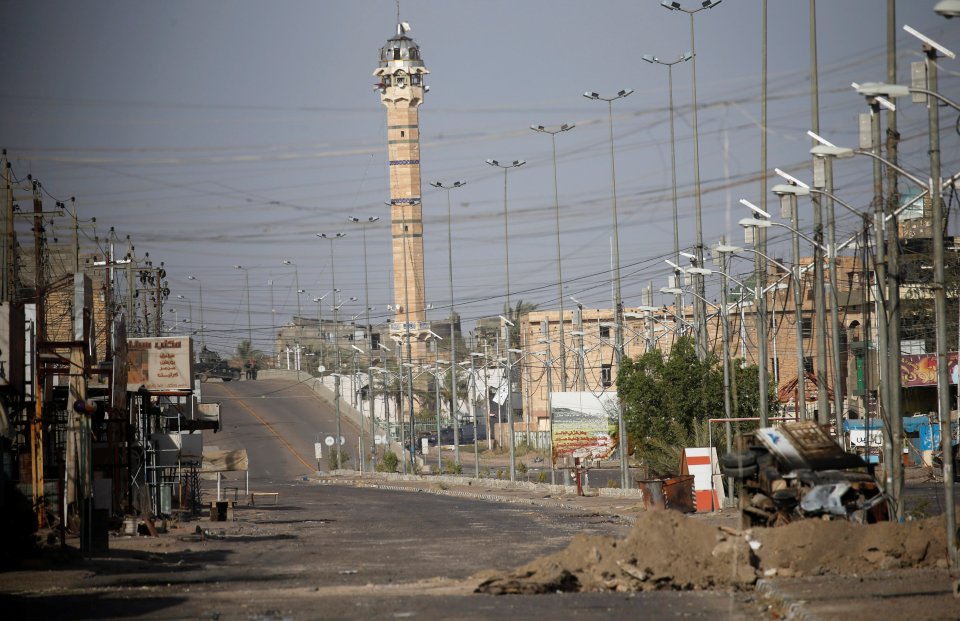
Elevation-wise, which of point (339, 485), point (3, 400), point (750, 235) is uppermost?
point (750, 235)

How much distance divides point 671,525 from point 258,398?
105 metres

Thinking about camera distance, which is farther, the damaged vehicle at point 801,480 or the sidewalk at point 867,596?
the damaged vehicle at point 801,480

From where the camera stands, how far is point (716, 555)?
20.5 meters

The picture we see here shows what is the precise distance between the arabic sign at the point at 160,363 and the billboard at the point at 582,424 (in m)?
25.1

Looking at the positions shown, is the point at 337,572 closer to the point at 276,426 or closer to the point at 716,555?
the point at 716,555

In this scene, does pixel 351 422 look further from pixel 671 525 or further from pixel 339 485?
pixel 671 525

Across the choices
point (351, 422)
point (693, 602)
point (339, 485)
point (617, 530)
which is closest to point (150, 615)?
point (693, 602)

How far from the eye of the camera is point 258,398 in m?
123

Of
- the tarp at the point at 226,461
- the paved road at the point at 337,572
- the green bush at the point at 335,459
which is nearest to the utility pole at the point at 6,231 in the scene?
the paved road at the point at 337,572

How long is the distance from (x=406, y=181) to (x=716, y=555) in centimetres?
12798

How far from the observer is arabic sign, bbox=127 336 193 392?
4375 cm

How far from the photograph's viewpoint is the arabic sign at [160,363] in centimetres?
4375

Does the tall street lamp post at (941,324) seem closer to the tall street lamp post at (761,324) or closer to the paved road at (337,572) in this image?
the paved road at (337,572)

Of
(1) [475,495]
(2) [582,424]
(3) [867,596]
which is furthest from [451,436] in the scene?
(3) [867,596]
